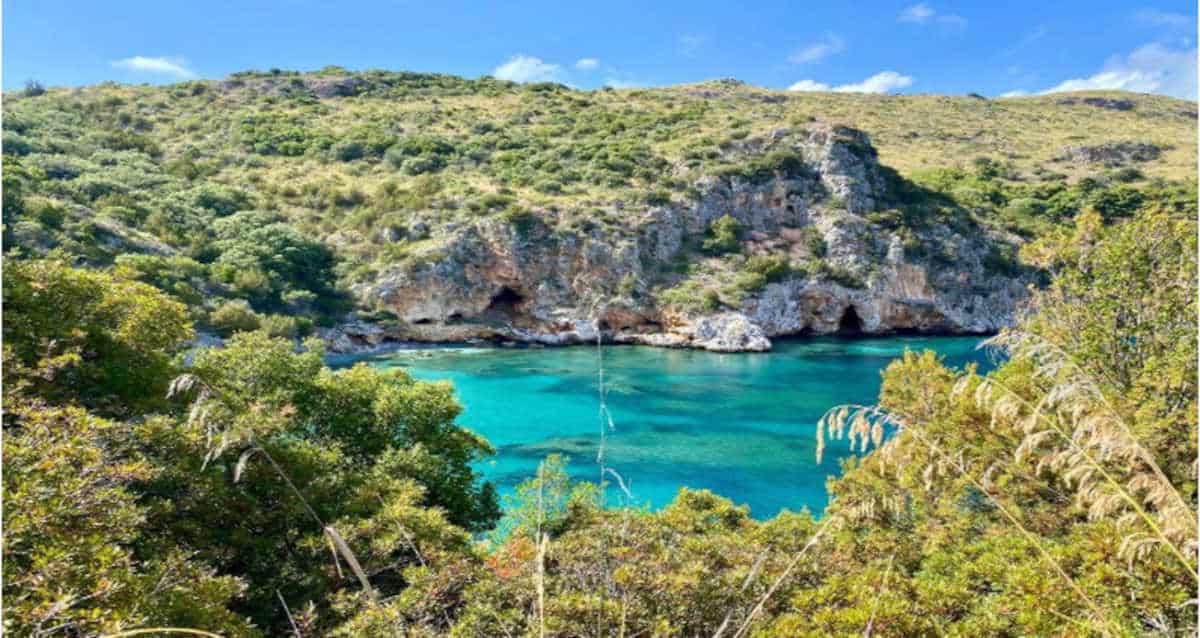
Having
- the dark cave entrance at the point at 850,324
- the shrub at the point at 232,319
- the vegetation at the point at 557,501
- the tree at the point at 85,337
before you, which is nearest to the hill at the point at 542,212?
the shrub at the point at 232,319

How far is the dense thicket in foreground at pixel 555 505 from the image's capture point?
3.29 m

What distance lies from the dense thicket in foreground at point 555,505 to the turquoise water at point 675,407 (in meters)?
8.21

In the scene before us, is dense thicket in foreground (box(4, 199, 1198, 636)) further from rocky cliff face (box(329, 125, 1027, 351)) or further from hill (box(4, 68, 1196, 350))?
rocky cliff face (box(329, 125, 1027, 351))

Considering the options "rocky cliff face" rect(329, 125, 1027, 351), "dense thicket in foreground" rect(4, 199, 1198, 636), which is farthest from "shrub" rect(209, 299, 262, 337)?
"dense thicket in foreground" rect(4, 199, 1198, 636)

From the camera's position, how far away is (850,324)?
48.0 m

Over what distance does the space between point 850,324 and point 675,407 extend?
87.1ft

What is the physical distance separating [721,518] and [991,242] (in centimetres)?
5173

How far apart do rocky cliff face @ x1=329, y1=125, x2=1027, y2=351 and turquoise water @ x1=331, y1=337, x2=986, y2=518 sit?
8.84 feet

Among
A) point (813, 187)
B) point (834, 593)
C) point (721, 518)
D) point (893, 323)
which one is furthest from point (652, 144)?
point (834, 593)

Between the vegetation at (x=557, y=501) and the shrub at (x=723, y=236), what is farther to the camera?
the shrub at (x=723, y=236)

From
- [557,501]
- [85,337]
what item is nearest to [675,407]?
[557,501]

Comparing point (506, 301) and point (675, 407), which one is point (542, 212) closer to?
point (506, 301)

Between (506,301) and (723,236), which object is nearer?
(506,301)

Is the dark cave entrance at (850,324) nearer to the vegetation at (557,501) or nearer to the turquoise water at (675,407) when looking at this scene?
the turquoise water at (675,407)
